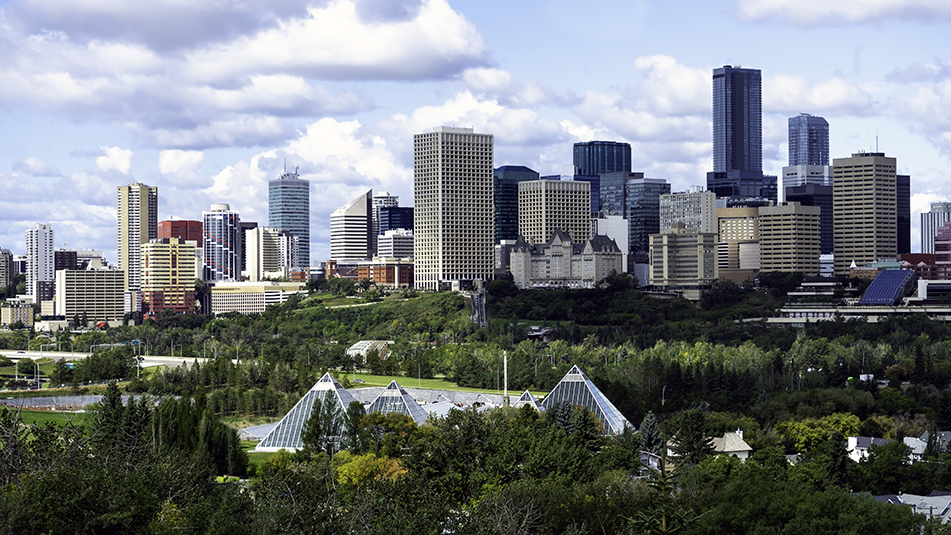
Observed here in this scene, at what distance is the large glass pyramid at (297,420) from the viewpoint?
88.8 metres

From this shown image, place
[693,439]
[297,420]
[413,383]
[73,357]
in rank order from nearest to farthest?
[693,439]
[297,420]
[413,383]
[73,357]

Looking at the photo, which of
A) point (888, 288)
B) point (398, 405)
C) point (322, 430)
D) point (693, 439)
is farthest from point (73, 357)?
point (888, 288)

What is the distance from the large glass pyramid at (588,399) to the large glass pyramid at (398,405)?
10.3 m

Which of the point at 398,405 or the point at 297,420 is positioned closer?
the point at 297,420

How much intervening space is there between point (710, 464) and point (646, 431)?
14.7 meters

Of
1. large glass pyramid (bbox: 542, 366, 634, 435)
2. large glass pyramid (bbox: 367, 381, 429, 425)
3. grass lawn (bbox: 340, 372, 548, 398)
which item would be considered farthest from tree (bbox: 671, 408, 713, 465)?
grass lawn (bbox: 340, 372, 548, 398)

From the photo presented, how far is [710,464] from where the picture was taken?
68500mm

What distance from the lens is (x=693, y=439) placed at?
76812 mm

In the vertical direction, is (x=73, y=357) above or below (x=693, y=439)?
below

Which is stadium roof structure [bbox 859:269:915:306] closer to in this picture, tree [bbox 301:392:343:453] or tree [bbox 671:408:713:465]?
tree [bbox 671:408:713:465]

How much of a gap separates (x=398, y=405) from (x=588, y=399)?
15333 millimetres

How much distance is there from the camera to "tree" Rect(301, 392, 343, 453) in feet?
255

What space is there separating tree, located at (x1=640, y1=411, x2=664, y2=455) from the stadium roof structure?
100 m

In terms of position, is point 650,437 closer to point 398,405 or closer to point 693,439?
point 693,439
